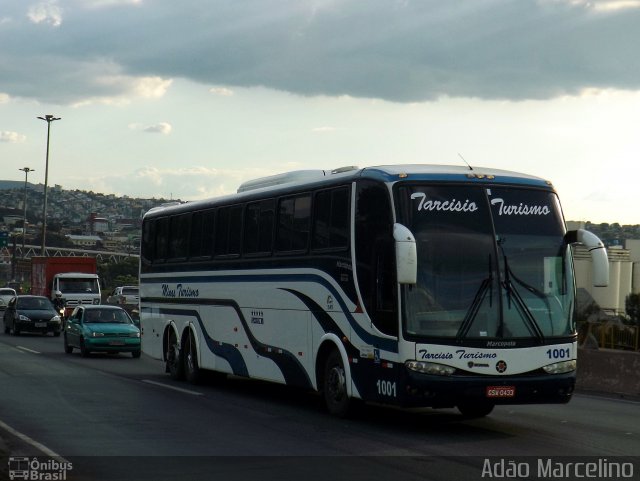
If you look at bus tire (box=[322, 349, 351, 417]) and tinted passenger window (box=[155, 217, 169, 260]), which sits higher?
tinted passenger window (box=[155, 217, 169, 260])

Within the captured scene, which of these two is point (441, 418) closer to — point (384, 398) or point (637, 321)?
point (384, 398)

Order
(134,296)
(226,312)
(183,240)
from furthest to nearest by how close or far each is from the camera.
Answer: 1. (134,296)
2. (183,240)
3. (226,312)

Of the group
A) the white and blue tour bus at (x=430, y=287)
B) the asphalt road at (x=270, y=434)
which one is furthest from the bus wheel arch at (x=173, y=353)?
the white and blue tour bus at (x=430, y=287)

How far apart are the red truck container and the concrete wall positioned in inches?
1366

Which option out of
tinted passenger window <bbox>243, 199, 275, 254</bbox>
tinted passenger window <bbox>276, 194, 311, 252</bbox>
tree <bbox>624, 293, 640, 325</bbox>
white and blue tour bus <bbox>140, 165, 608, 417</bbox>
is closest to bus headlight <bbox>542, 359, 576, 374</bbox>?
white and blue tour bus <bbox>140, 165, 608, 417</bbox>

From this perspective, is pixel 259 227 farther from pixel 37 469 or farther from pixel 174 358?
pixel 37 469

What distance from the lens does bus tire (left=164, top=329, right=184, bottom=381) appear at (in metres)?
22.7

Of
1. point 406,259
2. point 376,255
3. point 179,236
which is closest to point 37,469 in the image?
point 406,259

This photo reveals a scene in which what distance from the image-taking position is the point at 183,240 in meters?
22.4

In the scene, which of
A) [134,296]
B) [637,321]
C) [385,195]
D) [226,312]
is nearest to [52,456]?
[385,195]

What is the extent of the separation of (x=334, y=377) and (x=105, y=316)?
699 inches

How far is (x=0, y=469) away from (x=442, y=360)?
17.7 ft

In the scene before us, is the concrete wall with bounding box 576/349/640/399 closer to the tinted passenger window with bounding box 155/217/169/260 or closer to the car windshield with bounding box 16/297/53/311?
the tinted passenger window with bounding box 155/217/169/260

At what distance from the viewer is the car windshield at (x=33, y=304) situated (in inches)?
1734
